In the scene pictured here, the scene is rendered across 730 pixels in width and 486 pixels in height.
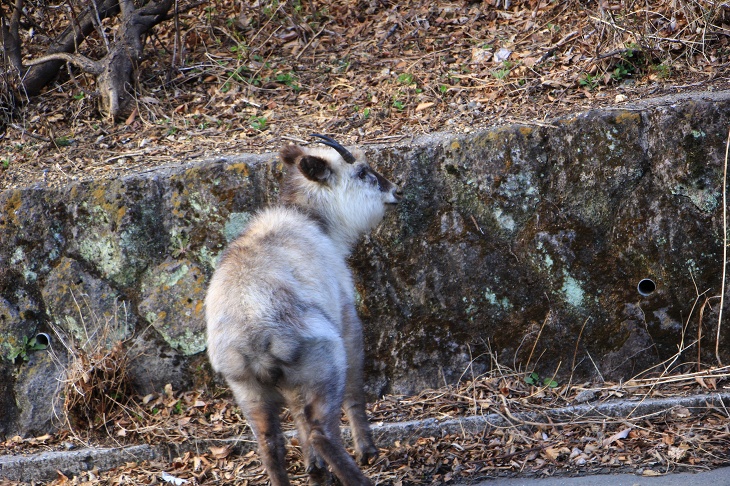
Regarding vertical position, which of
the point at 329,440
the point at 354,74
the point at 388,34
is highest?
the point at 388,34

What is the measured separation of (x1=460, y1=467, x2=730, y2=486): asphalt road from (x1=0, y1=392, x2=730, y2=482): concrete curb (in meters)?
0.55

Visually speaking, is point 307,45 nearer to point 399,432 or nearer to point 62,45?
point 62,45

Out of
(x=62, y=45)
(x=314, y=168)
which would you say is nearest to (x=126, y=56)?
(x=62, y=45)

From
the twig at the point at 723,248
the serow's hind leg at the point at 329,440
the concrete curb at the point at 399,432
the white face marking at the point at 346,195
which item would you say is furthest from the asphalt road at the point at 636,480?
the white face marking at the point at 346,195

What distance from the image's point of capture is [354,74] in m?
6.73

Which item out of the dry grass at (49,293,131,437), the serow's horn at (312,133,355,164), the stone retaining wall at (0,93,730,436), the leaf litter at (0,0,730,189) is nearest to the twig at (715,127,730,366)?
the stone retaining wall at (0,93,730,436)

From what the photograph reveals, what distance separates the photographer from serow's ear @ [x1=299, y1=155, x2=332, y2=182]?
4.70 meters

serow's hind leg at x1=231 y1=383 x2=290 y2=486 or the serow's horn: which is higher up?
the serow's horn

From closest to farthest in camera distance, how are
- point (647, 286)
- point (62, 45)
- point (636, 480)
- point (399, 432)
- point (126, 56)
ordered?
point (636, 480)
point (399, 432)
point (647, 286)
point (126, 56)
point (62, 45)

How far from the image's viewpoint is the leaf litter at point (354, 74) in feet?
19.1

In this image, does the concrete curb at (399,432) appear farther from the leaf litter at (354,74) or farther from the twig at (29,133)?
the twig at (29,133)

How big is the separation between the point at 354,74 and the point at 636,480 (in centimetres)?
420

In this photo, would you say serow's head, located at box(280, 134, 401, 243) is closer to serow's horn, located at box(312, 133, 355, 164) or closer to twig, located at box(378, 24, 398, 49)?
serow's horn, located at box(312, 133, 355, 164)

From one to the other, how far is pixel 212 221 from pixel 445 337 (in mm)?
1858
